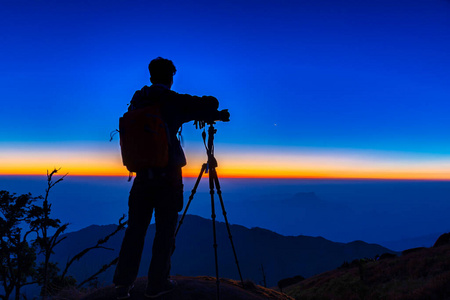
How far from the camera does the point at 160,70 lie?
145 inches

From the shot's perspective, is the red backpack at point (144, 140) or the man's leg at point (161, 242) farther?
the man's leg at point (161, 242)

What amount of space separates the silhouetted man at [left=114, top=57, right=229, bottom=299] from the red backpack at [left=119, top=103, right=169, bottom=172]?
0.18m

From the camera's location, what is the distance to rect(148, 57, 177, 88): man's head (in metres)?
3.68

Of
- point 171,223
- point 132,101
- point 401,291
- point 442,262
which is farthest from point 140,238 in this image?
point 442,262

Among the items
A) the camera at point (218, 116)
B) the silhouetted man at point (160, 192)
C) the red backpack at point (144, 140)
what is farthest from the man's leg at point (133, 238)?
the camera at point (218, 116)

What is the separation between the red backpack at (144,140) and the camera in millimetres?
3254

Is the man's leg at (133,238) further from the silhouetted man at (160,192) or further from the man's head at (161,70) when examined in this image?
the man's head at (161,70)

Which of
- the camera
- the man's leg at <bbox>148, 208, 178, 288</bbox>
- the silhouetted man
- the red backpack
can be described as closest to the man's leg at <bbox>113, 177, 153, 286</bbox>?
the silhouetted man

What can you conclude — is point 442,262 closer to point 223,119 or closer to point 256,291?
point 256,291


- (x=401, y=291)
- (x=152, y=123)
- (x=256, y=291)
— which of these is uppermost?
(x=152, y=123)

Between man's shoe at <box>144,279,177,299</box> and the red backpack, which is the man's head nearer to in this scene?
the red backpack

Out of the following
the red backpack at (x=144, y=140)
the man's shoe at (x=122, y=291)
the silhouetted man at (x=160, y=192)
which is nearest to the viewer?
the red backpack at (x=144, y=140)

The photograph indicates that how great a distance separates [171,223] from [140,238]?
0.45 meters

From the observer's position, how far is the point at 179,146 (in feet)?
12.0
